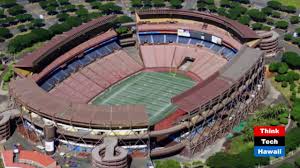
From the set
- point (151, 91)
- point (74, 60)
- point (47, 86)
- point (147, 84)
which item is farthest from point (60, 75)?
point (151, 91)

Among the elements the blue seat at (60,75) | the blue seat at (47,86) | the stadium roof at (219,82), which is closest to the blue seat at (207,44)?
the stadium roof at (219,82)

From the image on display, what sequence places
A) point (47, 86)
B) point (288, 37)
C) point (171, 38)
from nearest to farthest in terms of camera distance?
1. point (47, 86)
2. point (171, 38)
3. point (288, 37)

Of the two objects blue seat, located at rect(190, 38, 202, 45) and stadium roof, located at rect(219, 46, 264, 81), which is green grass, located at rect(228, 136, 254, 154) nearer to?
stadium roof, located at rect(219, 46, 264, 81)

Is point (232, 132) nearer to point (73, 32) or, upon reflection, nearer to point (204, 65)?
point (204, 65)

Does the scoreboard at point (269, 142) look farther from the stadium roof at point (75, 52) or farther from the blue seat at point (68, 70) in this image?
the stadium roof at point (75, 52)

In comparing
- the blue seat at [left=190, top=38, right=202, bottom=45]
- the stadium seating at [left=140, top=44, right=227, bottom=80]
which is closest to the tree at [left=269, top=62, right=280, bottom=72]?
the stadium seating at [left=140, top=44, right=227, bottom=80]

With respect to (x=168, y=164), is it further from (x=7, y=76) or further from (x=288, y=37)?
(x=288, y=37)
